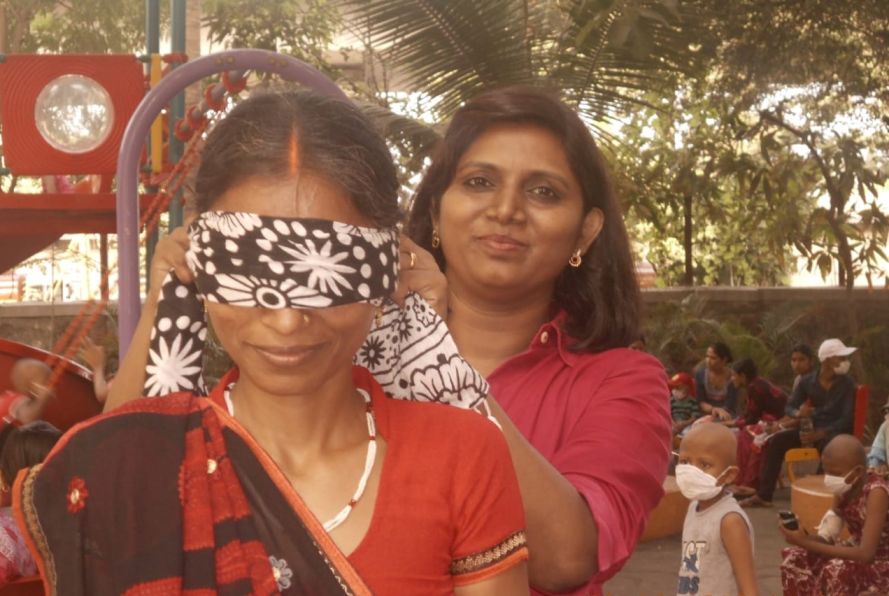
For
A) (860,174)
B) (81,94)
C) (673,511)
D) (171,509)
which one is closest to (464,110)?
(171,509)

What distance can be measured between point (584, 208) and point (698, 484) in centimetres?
312

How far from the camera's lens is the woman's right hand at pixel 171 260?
5.76 ft

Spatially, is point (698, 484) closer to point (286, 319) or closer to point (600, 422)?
point (600, 422)

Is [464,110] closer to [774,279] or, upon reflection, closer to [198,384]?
[198,384]

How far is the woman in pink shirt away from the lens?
7.41 ft

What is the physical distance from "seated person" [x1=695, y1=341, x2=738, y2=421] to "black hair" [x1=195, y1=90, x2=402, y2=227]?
10.3m

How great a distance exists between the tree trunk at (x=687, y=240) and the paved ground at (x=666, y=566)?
463 centimetres

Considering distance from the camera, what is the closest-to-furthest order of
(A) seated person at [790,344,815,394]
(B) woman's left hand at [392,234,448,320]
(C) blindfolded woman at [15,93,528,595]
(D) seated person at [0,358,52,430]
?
(C) blindfolded woman at [15,93,528,595], (B) woman's left hand at [392,234,448,320], (D) seated person at [0,358,52,430], (A) seated person at [790,344,815,394]

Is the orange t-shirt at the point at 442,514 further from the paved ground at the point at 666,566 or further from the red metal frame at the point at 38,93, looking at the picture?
the paved ground at the point at 666,566

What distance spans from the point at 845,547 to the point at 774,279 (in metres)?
11.4

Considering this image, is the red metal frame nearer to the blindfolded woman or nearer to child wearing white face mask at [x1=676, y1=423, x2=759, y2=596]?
the blindfolded woman

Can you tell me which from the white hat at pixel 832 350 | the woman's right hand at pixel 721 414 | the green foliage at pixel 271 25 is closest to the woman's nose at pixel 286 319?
the white hat at pixel 832 350

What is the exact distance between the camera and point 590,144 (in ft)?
7.97

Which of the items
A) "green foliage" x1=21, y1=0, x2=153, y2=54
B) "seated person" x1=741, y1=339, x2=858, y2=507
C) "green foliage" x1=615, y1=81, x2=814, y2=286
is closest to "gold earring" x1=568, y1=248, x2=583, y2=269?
"green foliage" x1=615, y1=81, x2=814, y2=286
